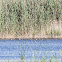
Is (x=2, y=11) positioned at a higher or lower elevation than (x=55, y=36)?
higher

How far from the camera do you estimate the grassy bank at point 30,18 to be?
1991 cm

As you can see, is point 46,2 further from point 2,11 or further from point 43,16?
point 2,11

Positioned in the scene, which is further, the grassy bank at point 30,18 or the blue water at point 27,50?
the grassy bank at point 30,18

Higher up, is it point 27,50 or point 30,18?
point 30,18

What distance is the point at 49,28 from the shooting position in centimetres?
2019

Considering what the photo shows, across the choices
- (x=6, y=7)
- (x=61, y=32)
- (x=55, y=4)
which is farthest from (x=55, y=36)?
(x=6, y=7)

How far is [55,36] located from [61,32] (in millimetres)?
393

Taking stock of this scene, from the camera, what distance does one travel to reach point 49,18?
20.3 metres

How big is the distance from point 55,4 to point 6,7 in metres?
2.54

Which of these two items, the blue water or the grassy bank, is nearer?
the blue water

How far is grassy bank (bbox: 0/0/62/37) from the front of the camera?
19.9 metres

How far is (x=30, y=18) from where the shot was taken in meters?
20.1

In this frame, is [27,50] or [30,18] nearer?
[27,50]

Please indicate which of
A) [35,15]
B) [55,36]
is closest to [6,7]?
[35,15]
